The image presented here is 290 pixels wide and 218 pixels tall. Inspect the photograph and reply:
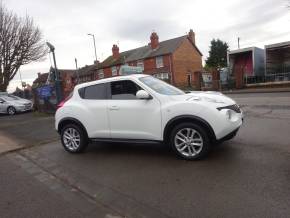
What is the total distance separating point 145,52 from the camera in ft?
163

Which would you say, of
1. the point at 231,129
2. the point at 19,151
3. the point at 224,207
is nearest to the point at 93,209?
the point at 224,207

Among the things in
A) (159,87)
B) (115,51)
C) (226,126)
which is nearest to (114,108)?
(159,87)

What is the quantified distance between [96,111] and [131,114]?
870 millimetres

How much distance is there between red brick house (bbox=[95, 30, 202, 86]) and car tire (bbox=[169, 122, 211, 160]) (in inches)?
1463

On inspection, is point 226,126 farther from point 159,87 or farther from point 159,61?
point 159,61

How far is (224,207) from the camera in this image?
11.9ft

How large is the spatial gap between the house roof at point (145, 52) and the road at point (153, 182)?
39.4 metres

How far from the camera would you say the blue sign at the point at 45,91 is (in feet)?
52.4

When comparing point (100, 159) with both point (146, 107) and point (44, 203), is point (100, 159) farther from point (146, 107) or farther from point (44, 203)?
point (44, 203)

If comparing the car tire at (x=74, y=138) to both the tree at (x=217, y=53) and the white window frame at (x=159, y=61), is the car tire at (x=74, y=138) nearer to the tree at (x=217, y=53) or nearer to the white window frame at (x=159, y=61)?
the white window frame at (x=159, y=61)

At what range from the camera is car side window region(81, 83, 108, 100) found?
631 centimetres

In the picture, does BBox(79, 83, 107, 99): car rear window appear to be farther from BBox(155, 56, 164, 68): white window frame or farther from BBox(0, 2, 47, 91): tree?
BBox(155, 56, 164, 68): white window frame

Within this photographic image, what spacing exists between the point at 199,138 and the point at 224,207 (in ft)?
5.83

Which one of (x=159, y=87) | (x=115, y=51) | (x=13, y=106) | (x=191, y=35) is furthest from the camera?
(x=115, y=51)
